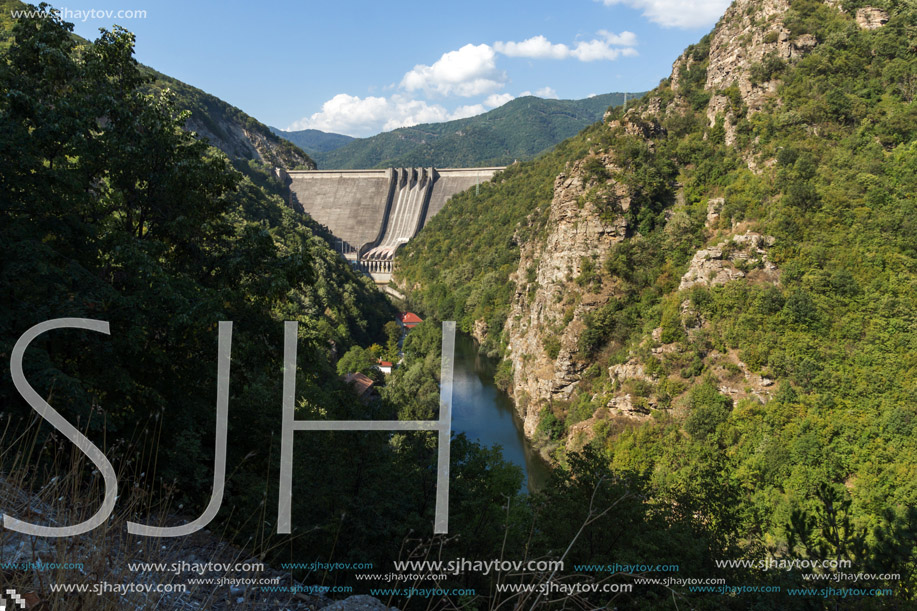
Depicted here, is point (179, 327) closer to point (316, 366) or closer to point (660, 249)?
point (316, 366)

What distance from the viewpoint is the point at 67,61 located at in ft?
23.5

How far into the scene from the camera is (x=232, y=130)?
262 feet

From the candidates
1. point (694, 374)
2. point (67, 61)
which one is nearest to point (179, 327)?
point (67, 61)

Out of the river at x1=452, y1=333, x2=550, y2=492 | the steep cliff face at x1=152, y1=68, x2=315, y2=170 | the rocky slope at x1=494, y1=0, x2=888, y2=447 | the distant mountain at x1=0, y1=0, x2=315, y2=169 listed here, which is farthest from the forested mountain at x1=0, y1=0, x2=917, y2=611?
the steep cliff face at x1=152, y1=68, x2=315, y2=170

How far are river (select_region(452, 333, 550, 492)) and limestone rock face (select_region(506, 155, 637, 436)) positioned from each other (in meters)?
1.27

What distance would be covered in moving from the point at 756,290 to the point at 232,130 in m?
82.3

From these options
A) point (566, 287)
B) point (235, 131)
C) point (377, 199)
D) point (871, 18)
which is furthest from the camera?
point (235, 131)

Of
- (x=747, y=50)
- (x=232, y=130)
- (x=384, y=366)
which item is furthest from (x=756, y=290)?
(x=232, y=130)

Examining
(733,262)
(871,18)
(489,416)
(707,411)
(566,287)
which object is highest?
(871,18)

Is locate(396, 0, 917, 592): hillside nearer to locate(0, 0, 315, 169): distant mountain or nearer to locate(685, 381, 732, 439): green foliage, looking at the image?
locate(685, 381, 732, 439): green foliage

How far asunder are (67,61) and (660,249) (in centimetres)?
2728

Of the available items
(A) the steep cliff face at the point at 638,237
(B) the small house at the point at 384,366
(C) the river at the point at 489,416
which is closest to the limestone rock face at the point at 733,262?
(A) the steep cliff face at the point at 638,237

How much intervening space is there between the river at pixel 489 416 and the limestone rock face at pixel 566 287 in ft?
4.18

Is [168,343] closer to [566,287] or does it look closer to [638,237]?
[566,287]
